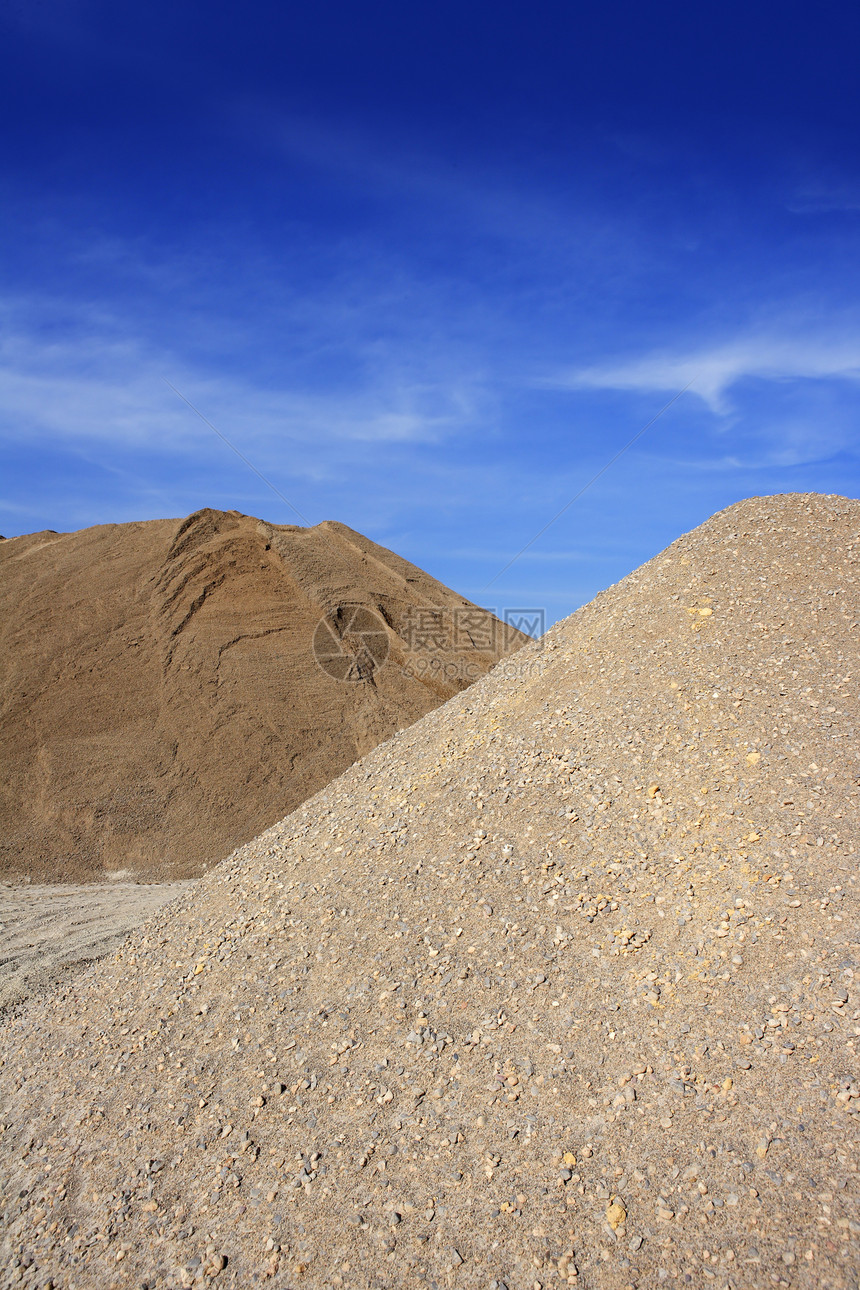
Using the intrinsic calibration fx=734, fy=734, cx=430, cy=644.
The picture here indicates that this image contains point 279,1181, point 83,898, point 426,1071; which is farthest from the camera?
point 83,898

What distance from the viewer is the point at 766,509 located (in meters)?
8.48

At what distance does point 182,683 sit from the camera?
1384 centimetres

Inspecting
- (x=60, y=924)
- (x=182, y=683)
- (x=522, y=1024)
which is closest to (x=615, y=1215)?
(x=522, y=1024)

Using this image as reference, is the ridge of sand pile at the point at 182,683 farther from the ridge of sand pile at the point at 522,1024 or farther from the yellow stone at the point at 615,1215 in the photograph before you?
the yellow stone at the point at 615,1215

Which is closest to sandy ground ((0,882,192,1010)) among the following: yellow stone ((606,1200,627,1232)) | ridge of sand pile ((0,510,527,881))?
ridge of sand pile ((0,510,527,881))

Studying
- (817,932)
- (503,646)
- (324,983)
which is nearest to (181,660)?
(503,646)

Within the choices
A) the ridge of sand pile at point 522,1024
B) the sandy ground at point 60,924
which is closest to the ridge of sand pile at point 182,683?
the sandy ground at point 60,924

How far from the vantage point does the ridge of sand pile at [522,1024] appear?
3416mm

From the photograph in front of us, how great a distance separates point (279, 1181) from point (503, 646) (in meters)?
15.6

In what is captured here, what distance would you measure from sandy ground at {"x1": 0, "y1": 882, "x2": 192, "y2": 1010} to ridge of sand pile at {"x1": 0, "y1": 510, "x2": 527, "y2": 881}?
0.76 m

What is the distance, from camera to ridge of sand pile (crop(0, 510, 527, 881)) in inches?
468

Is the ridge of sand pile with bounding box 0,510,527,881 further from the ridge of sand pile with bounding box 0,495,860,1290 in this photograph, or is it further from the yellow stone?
the yellow stone

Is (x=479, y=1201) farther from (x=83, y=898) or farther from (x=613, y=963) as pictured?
(x=83, y=898)

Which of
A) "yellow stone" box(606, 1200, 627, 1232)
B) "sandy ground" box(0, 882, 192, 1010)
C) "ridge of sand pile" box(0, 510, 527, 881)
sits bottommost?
"sandy ground" box(0, 882, 192, 1010)
